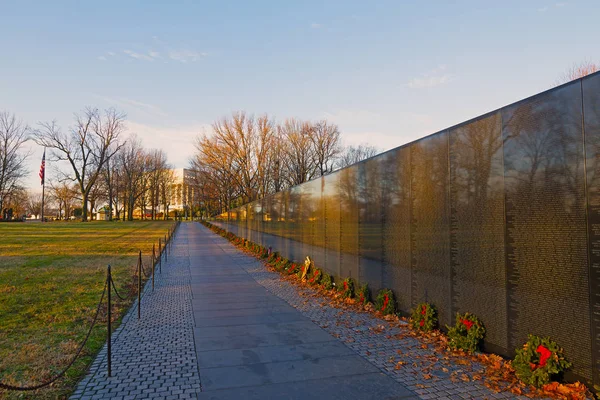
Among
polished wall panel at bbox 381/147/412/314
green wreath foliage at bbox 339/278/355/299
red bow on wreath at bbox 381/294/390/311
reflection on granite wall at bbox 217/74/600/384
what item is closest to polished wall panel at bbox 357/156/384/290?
reflection on granite wall at bbox 217/74/600/384

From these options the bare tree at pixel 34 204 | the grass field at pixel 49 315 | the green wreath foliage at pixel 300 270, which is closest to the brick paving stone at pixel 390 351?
the green wreath foliage at pixel 300 270

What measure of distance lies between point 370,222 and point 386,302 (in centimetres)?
185

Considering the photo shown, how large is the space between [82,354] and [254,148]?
3639 cm

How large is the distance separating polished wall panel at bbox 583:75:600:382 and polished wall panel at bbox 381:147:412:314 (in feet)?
11.2

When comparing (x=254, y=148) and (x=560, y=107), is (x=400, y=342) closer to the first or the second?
(x=560, y=107)

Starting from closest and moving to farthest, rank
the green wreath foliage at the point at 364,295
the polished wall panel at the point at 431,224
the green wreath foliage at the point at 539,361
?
1. the green wreath foliage at the point at 539,361
2. the polished wall panel at the point at 431,224
3. the green wreath foliage at the point at 364,295

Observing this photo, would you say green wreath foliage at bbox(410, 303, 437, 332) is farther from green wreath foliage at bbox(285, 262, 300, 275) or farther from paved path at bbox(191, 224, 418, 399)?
green wreath foliage at bbox(285, 262, 300, 275)

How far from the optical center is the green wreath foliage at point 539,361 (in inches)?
167

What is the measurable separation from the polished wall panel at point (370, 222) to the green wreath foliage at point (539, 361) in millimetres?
3837

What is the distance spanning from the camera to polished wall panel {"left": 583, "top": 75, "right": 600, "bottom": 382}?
3951mm

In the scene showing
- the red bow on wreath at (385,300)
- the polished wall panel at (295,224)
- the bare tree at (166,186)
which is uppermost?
the bare tree at (166,186)

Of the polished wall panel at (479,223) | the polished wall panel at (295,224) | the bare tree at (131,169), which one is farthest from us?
the bare tree at (131,169)

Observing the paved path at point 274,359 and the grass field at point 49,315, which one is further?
the grass field at point 49,315

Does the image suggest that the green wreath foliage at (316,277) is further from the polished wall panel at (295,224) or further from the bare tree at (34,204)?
the bare tree at (34,204)
